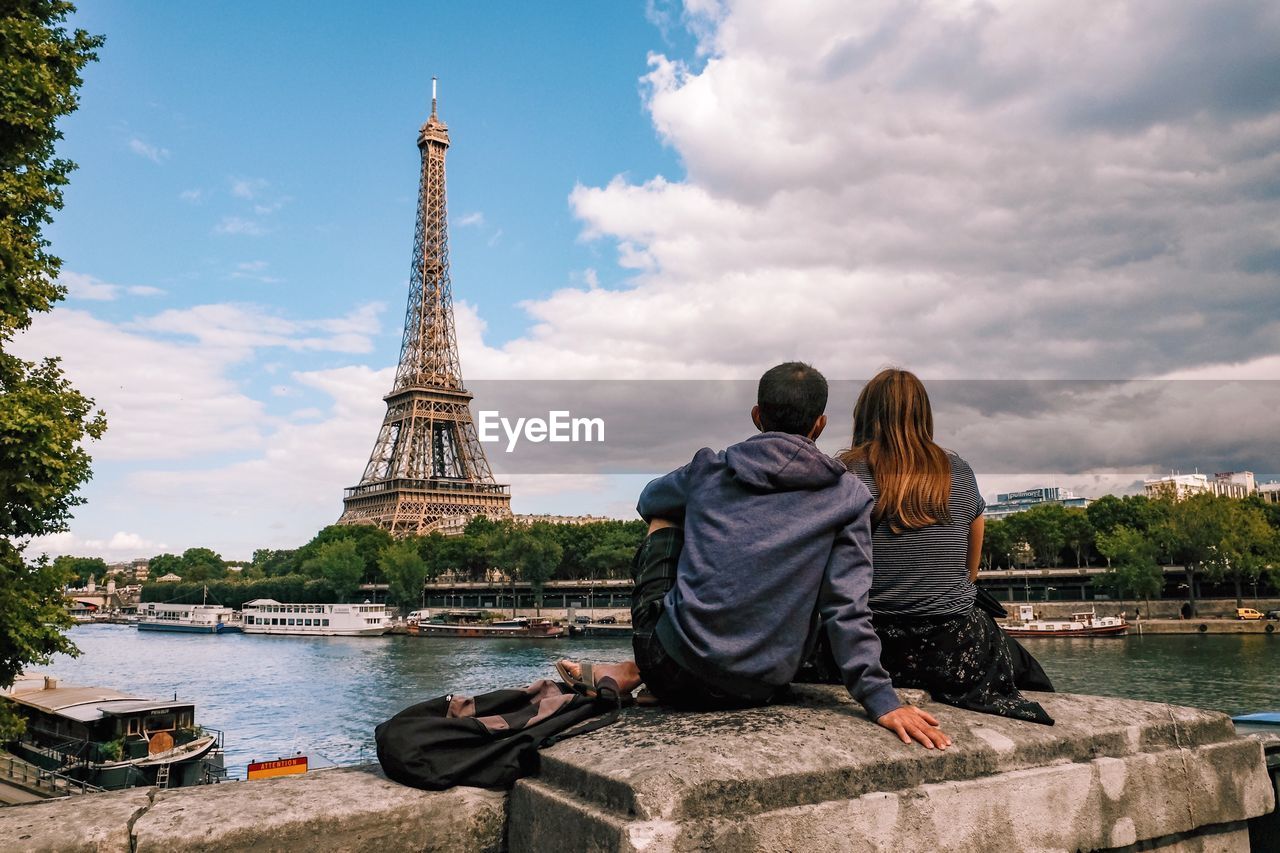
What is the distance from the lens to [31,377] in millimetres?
8336

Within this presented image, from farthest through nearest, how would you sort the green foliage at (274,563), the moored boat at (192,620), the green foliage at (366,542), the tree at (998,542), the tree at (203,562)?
the tree at (203,562) < the green foliage at (274,563) < the green foliage at (366,542) < the moored boat at (192,620) < the tree at (998,542)

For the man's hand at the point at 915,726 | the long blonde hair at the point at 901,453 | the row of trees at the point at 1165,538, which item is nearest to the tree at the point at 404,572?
the row of trees at the point at 1165,538

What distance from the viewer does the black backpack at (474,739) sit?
7.67 feet

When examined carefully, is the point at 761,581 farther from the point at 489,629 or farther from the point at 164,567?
the point at 164,567

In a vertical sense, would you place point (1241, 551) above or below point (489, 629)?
above

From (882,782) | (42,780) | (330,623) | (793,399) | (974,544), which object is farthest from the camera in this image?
(330,623)

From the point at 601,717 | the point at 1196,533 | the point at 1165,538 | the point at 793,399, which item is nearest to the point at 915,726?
the point at 601,717

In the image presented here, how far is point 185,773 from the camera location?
57.1 feet

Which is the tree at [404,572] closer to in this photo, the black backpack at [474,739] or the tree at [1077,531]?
the tree at [1077,531]

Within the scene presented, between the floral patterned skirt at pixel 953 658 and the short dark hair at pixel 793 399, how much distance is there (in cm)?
68

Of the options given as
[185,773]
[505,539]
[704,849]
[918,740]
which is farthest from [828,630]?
[505,539]

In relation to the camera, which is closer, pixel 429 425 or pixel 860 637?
pixel 860 637

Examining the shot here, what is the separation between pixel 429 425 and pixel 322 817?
77.2 m

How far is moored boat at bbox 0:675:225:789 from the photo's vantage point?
55.1 ft
